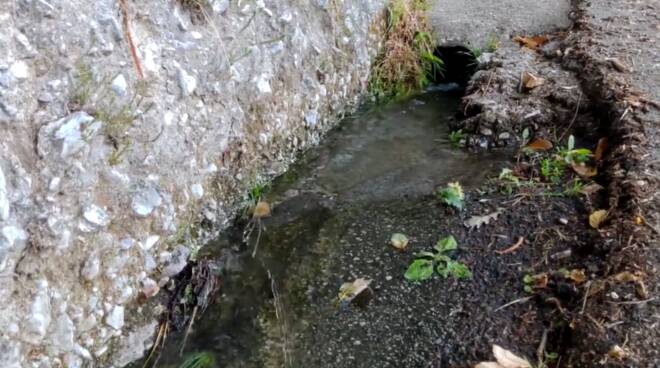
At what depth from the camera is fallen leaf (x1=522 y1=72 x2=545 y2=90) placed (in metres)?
4.29

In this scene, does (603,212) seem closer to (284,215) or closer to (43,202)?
(284,215)

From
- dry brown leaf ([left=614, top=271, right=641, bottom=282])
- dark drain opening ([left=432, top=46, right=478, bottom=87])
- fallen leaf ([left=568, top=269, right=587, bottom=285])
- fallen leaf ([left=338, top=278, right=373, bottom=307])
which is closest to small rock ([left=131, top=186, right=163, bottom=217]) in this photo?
fallen leaf ([left=338, top=278, right=373, bottom=307])

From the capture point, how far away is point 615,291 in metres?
2.56

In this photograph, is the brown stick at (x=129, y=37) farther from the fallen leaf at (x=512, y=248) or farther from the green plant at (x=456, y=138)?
the green plant at (x=456, y=138)

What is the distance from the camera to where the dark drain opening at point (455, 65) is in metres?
5.03

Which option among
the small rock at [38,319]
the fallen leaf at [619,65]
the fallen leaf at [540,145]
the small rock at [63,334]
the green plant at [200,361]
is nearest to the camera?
the small rock at [38,319]

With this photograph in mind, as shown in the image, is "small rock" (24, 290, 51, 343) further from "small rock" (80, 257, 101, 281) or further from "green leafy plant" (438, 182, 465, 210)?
"green leafy plant" (438, 182, 465, 210)

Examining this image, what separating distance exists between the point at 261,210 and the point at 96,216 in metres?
1.05

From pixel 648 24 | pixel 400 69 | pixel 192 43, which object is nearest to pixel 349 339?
pixel 192 43

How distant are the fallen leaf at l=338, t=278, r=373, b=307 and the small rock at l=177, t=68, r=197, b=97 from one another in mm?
1094

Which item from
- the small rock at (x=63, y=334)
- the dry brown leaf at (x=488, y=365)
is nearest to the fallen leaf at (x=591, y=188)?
the dry brown leaf at (x=488, y=365)

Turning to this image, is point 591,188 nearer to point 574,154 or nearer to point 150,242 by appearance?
point 574,154

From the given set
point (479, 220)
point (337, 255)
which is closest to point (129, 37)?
point (337, 255)

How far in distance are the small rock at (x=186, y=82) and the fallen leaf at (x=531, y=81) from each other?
2173mm
